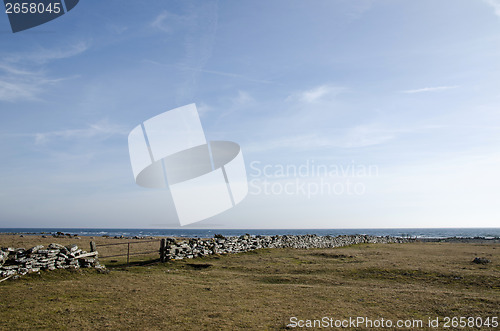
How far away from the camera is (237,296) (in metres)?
9.92

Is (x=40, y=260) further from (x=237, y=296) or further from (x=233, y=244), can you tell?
(x=233, y=244)

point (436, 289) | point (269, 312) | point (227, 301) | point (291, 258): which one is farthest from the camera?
point (291, 258)

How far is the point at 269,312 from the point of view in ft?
26.9

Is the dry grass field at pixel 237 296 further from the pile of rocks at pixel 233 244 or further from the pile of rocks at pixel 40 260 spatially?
the pile of rocks at pixel 233 244

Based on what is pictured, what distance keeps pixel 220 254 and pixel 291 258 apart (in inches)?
181

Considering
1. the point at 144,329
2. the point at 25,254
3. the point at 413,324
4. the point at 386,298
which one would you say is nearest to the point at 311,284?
the point at 386,298

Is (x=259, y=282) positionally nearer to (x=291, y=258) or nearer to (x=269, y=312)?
(x=269, y=312)

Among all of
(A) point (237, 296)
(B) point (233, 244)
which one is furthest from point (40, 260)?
(B) point (233, 244)

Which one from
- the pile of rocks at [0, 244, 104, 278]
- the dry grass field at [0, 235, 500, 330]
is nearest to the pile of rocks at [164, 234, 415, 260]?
the dry grass field at [0, 235, 500, 330]

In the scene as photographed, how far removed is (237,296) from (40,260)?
842 cm

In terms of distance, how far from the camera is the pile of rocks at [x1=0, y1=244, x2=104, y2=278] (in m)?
11.9

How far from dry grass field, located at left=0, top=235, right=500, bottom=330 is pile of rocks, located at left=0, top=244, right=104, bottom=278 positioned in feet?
1.42

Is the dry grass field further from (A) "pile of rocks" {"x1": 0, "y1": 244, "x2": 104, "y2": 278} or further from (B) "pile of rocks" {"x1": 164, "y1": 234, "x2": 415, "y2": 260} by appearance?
(B) "pile of rocks" {"x1": 164, "y1": 234, "x2": 415, "y2": 260}

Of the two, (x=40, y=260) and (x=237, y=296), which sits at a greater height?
(x=40, y=260)
